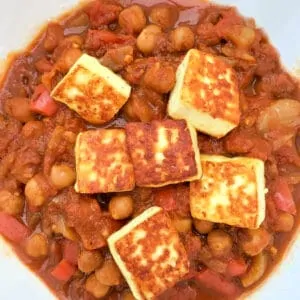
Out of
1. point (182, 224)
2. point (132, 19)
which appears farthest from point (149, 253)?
point (132, 19)

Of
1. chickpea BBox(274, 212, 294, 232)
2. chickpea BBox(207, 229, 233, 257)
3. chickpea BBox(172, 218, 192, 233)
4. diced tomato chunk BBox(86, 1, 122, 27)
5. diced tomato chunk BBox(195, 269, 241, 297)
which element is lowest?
diced tomato chunk BBox(195, 269, 241, 297)

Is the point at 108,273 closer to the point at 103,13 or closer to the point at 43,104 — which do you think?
the point at 43,104

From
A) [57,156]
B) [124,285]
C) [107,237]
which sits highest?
[57,156]

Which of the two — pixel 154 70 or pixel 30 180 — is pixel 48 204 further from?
pixel 154 70

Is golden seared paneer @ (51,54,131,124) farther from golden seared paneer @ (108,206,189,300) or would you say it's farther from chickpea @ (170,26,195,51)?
golden seared paneer @ (108,206,189,300)

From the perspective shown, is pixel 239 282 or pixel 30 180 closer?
pixel 30 180

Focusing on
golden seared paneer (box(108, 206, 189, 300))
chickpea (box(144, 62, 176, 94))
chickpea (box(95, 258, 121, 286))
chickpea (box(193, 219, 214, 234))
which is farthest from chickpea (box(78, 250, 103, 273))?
chickpea (box(144, 62, 176, 94))

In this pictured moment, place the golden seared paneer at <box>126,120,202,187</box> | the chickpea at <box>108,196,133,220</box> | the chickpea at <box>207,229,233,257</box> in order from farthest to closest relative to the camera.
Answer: the chickpea at <box>207,229,233,257</box> < the chickpea at <box>108,196,133,220</box> < the golden seared paneer at <box>126,120,202,187</box>

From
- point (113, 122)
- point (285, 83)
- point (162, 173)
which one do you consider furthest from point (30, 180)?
point (285, 83)
